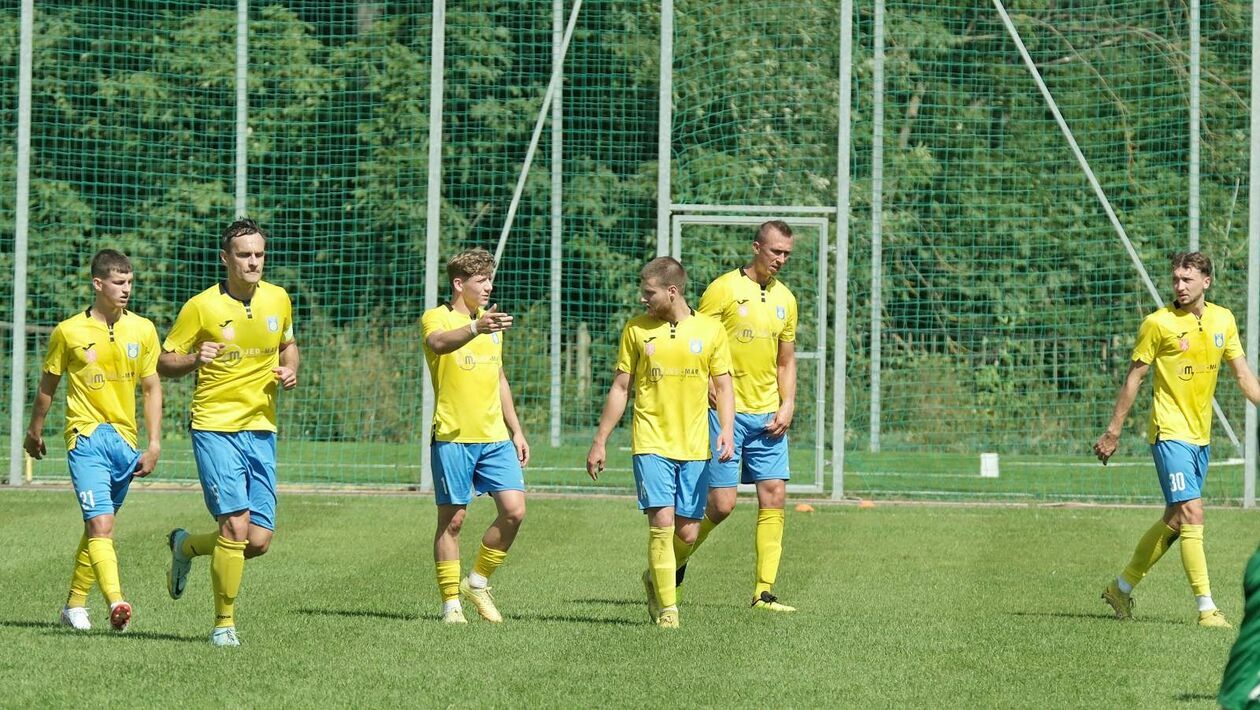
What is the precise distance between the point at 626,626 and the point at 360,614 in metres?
1.50

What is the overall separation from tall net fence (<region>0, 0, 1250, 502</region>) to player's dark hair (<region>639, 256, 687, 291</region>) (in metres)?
7.48

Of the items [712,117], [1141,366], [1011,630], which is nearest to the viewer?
[1011,630]

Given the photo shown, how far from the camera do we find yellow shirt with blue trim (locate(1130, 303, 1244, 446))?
35.3ft

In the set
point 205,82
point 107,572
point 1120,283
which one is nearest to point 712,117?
point 1120,283

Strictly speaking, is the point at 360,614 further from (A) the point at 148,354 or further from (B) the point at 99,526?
(A) the point at 148,354

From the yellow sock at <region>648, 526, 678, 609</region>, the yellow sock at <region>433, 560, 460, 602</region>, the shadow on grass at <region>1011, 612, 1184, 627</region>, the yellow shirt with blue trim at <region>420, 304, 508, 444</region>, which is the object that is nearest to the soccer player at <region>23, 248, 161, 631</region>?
the yellow shirt with blue trim at <region>420, 304, 508, 444</region>

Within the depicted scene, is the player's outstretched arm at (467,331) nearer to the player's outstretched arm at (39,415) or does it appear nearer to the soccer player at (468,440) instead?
the soccer player at (468,440)

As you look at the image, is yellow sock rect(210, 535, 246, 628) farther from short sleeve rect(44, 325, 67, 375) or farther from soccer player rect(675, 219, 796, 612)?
soccer player rect(675, 219, 796, 612)

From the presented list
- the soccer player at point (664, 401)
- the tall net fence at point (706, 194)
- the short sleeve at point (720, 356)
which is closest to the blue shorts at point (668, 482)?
the soccer player at point (664, 401)

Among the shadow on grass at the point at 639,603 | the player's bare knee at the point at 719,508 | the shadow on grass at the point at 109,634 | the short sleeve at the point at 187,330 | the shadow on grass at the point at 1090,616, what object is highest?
the short sleeve at the point at 187,330

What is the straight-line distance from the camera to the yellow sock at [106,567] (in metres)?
9.59

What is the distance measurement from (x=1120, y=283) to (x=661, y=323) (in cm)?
1255

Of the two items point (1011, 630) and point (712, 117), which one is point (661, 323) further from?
point (712, 117)

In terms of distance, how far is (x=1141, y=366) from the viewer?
10906 mm
